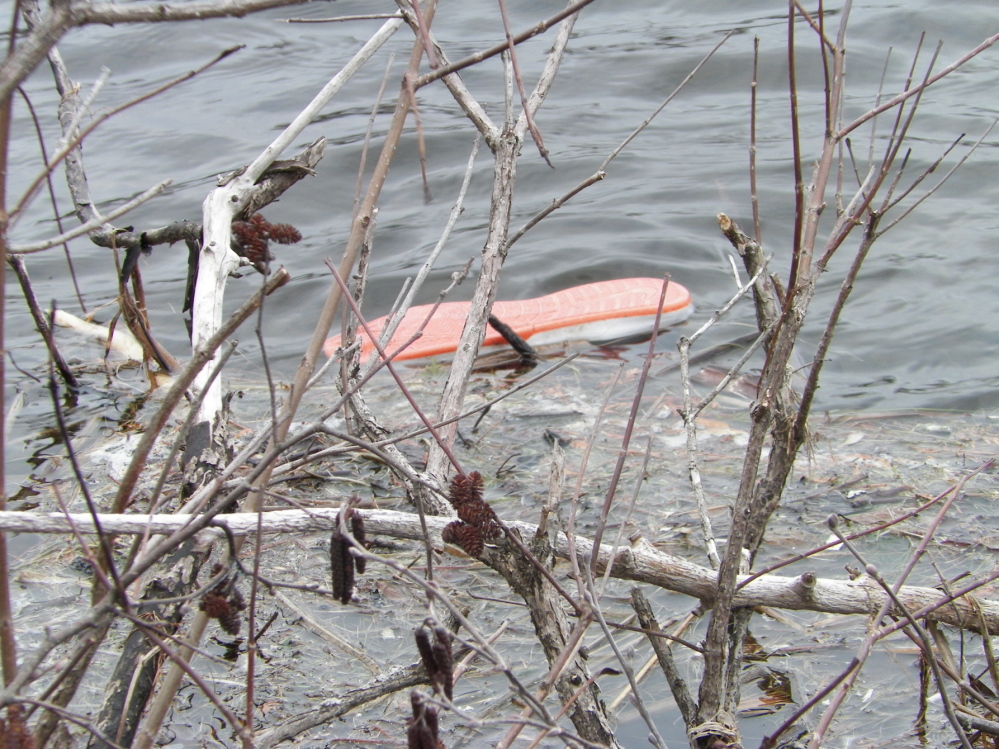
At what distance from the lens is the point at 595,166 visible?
7.32 meters

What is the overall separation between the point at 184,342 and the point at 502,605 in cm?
363

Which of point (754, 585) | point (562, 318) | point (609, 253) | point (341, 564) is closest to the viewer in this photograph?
point (341, 564)

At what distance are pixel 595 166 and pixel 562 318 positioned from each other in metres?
2.62

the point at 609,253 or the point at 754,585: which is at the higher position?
the point at 754,585

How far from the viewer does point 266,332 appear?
572cm

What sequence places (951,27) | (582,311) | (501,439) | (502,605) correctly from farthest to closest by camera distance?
(951,27), (582,311), (501,439), (502,605)

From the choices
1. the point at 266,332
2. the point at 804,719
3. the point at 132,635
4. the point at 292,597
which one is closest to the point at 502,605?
the point at 292,597

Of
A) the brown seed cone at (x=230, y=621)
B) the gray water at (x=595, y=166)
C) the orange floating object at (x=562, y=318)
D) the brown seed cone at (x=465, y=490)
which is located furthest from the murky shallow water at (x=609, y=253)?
the brown seed cone at (x=465, y=490)

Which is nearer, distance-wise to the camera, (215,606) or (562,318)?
(215,606)

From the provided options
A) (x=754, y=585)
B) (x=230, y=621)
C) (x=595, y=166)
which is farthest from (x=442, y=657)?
(x=595, y=166)

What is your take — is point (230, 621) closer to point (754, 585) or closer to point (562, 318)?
point (754, 585)

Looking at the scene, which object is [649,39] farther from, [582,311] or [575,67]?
[582,311]

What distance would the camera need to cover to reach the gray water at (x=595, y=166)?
554cm

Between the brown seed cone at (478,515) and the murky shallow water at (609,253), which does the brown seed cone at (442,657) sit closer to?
the brown seed cone at (478,515)
